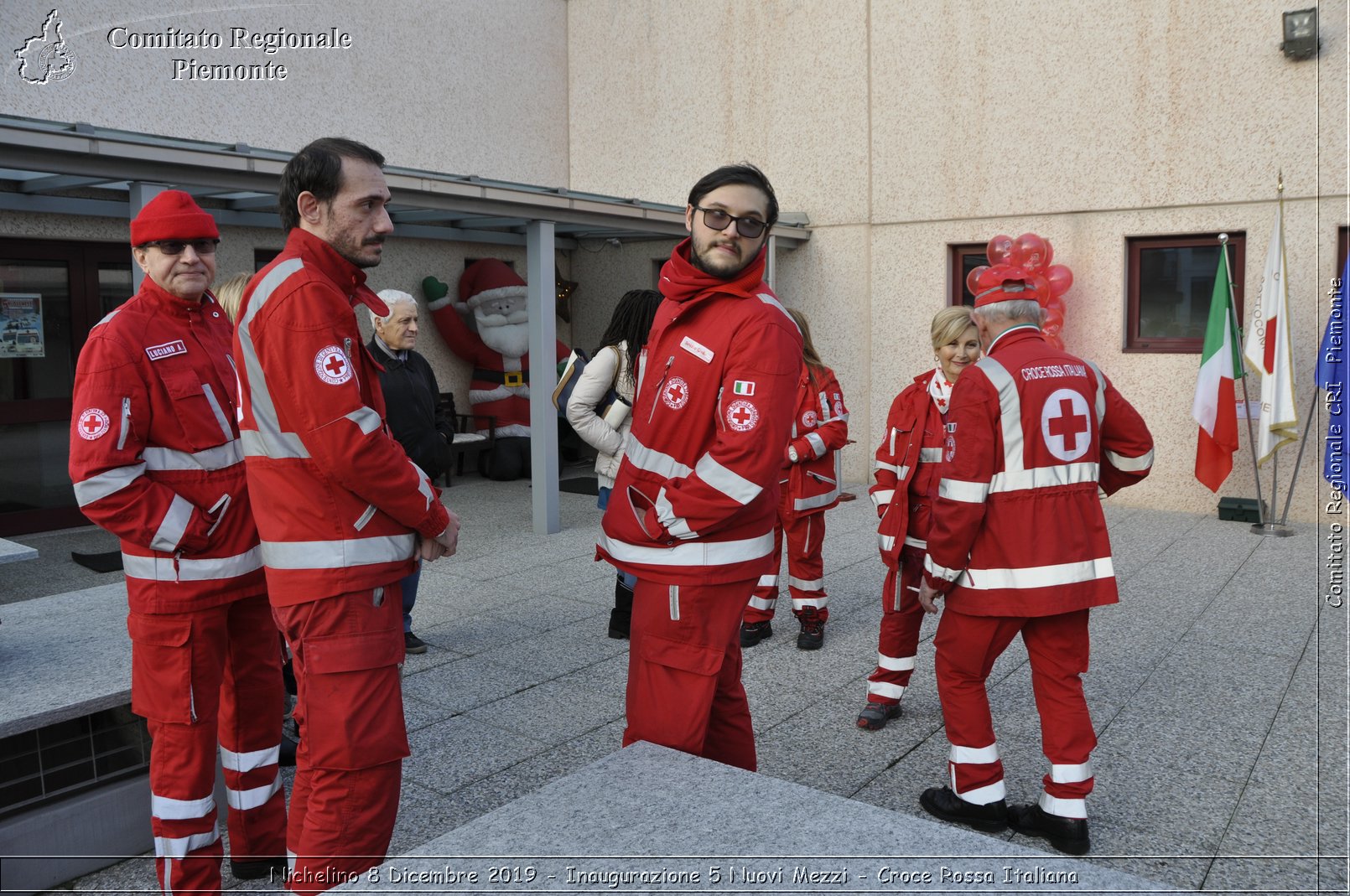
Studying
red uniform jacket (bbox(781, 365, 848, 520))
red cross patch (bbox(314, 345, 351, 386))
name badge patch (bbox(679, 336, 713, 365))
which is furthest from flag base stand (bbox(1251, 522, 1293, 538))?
red cross patch (bbox(314, 345, 351, 386))

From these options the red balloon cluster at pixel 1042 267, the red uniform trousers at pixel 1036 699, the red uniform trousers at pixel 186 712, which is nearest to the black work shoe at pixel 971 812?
the red uniform trousers at pixel 1036 699

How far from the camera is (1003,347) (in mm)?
3361

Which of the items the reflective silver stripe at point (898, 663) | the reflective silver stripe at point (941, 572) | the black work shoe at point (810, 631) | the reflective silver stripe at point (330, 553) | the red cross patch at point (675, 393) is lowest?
the black work shoe at point (810, 631)

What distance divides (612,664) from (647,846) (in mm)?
3418

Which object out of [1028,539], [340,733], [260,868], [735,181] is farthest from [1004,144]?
[340,733]

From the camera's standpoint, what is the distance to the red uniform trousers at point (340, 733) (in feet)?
8.01

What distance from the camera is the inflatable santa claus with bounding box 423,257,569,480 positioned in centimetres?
1185

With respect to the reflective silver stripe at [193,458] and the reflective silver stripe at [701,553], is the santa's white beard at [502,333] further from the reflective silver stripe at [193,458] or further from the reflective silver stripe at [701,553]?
the reflective silver stripe at [701,553]

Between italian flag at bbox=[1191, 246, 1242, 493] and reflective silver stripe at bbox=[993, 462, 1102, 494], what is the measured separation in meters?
6.40

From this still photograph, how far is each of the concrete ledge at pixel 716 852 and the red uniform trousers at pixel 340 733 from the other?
567 millimetres

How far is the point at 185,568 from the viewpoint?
2.86 metres

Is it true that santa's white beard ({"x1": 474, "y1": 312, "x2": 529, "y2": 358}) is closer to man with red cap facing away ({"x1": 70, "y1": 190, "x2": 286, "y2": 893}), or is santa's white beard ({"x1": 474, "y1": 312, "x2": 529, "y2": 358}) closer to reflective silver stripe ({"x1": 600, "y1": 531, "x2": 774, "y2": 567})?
man with red cap facing away ({"x1": 70, "y1": 190, "x2": 286, "y2": 893})

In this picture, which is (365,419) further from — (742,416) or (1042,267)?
(1042,267)

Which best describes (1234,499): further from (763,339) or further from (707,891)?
(707,891)
